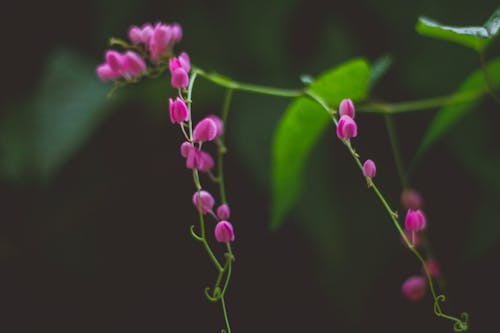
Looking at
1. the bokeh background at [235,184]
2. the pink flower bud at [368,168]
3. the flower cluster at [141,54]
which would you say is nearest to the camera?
the pink flower bud at [368,168]

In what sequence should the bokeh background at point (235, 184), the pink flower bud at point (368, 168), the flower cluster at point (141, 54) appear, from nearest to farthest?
the pink flower bud at point (368, 168)
the flower cluster at point (141, 54)
the bokeh background at point (235, 184)

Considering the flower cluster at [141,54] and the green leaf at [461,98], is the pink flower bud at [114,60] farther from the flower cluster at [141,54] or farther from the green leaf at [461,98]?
the green leaf at [461,98]

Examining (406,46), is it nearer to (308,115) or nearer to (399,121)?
(399,121)

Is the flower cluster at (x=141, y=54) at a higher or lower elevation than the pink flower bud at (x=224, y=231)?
higher

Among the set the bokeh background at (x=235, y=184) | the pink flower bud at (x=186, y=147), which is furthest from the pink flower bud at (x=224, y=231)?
the bokeh background at (x=235, y=184)

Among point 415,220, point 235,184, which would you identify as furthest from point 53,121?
point 415,220

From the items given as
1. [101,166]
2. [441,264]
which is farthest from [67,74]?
[441,264]
